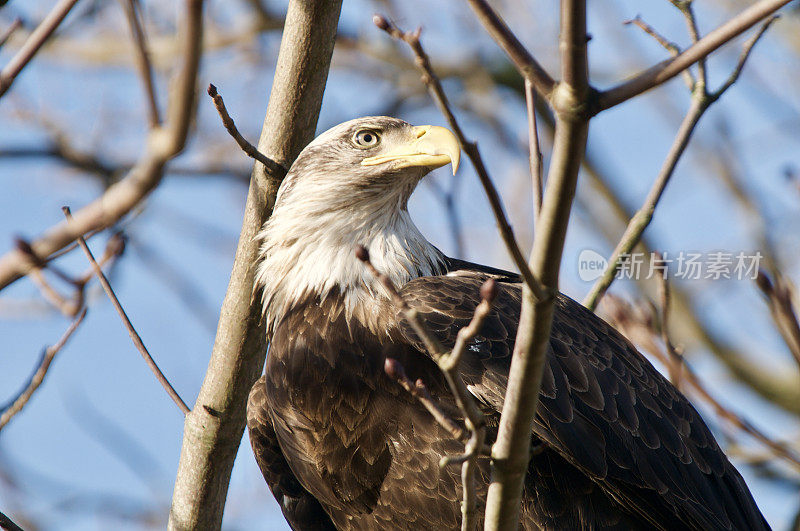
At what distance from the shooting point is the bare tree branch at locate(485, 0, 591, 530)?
1947mm

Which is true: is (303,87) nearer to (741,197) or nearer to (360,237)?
(360,237)

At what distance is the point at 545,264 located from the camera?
83.7 inches

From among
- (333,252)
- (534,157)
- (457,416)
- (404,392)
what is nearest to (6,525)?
(404,392)

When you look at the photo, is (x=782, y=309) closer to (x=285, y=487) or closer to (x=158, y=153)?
(x=158, y=153)

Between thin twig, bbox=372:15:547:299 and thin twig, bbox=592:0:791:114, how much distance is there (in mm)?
295

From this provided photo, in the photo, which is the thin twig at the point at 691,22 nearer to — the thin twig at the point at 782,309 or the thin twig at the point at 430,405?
the thin twig at the point at 782,309

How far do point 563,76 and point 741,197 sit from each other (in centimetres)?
934

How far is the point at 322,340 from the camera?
12.8ft

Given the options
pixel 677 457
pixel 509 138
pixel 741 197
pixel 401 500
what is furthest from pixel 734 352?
pixel 401 500

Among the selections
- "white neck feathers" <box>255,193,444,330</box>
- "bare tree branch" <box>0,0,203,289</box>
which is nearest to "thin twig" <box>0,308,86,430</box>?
"white neck feathers" <box>255,193,444,330</box>

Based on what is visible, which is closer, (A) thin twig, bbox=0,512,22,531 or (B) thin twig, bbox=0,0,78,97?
(B) thin twig, bbox=0,0,78,97

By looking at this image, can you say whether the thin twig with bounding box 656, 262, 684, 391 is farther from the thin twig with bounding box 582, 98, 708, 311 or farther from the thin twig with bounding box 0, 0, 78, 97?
the thin twig with bounding box 0, 0, 78, 97

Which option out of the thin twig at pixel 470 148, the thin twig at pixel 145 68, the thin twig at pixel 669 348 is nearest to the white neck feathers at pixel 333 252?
the thin twig at pixel 669 348

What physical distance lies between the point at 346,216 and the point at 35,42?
2.45 metres
